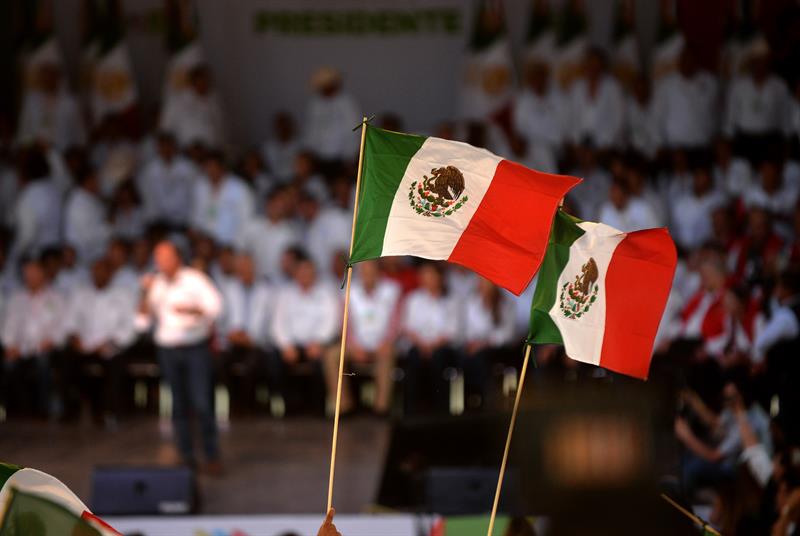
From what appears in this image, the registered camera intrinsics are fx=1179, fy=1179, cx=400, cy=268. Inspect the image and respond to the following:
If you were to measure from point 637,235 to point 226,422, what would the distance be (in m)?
Answer: 5.86

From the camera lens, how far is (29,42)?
41.5 feet

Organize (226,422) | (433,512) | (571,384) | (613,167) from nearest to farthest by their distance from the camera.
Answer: (433,512) < (571,384) < (226,422) < (613,167)

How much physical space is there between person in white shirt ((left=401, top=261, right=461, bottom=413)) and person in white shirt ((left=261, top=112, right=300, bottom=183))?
109 inches

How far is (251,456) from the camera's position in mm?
8703

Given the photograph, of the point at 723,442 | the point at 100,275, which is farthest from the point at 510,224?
the point at 100,275

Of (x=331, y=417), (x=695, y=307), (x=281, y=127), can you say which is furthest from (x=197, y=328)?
(x=281, y=127)

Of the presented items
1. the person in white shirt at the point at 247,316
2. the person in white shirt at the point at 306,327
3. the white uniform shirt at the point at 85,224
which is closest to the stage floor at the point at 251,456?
the person in white shirt at the point at 306,327

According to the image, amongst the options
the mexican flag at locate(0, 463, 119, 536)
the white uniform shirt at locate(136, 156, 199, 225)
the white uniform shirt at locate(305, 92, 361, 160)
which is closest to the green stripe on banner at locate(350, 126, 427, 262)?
the mexican flag at locate(0, 463, 119, 536)

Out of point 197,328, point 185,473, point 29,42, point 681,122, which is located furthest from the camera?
point 29,42

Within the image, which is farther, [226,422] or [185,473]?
[226,422]

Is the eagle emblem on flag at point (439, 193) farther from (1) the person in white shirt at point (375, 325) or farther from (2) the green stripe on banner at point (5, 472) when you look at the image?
(1) the person in white shirt at point (375, 325)

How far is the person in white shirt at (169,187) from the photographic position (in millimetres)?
11500

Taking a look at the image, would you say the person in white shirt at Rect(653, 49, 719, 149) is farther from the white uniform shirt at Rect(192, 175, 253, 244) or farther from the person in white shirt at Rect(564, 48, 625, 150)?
the white uniform shirt at Rect(192, 175, 253, 244)

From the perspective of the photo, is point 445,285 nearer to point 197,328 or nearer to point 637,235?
point 197,328
